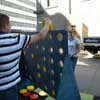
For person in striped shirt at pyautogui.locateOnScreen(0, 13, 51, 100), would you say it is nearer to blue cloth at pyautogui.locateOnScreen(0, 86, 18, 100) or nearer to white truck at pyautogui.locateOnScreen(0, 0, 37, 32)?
blue cloth at pyautogui.locateOnScreen(0, 86, 18, 100)

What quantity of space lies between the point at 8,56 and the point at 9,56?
0.01 meters

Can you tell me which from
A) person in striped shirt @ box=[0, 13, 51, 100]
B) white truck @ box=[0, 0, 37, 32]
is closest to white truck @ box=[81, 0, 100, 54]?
person in striped shirt @ box=[0, 13, 51, 100]

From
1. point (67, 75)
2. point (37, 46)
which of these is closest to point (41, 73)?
point (37, 46)

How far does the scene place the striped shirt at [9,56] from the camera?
1.70m

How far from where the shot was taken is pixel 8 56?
1.72 metres

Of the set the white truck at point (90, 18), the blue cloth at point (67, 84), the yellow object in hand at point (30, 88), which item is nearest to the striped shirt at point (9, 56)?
the blue cloth at point (67, 84)

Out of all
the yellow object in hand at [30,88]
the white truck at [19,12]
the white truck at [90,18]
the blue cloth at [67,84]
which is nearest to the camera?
the blue cloth at [67,84]

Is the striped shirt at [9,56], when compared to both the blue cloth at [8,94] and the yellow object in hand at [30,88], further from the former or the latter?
the yellow object in hand at [30,88]

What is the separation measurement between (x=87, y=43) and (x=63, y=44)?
9931 mm

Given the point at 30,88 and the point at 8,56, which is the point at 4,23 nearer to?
the point at 8,56

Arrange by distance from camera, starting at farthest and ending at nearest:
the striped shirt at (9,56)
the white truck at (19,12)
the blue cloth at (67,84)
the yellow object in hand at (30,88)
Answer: the white truck at (19,12), the yellow object in hand at (30,88), the blue cloth at (67,84), the striped shirt at (9,56)

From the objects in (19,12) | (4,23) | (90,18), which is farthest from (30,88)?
(19,12)

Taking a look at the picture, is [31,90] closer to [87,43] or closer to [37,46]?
[37,46]

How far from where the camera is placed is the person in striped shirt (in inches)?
67.0
